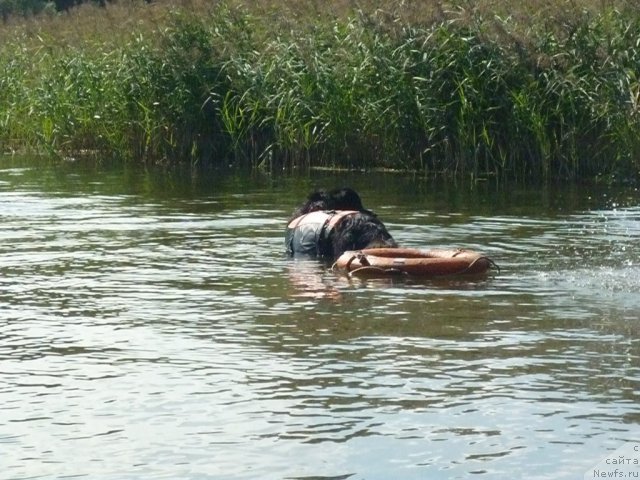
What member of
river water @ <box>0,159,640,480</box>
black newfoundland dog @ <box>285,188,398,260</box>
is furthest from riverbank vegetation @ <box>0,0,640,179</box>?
black newfoundland dog @ <box>285,188,398,260</box>

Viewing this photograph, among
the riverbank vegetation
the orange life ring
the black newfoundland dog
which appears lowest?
the orange life ring

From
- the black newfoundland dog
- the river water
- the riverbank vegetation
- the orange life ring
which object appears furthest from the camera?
the riverbank vegetation

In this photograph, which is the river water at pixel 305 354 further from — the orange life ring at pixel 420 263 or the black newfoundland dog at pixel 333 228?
the black newfoundland dog at pixel 333 228

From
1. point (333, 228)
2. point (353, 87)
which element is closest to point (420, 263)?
point (333, 228)

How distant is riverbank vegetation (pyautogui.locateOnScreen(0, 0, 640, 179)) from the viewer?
1891 cm

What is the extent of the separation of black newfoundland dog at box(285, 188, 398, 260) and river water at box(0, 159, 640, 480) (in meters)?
0.26

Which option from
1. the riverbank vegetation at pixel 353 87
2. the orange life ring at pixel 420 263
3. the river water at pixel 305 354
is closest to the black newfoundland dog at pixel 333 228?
the river water at pixel 305 354

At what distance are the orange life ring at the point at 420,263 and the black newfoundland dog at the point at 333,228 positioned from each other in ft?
1.87

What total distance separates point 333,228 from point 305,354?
3.87 meters

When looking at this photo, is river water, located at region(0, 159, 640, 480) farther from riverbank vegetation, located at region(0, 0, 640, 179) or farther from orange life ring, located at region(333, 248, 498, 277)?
riverbank vegetation, located at region(0, 0, 640, 179)

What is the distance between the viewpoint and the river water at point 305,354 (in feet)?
22.2

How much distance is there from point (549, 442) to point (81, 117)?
17.2m

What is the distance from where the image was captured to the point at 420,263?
37.6 feet

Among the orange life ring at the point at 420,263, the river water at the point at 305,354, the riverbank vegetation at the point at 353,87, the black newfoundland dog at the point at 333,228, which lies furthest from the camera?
the riverbank vegetation at the point at 353,87
